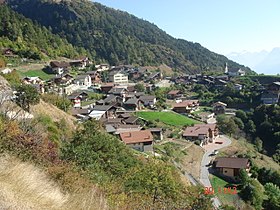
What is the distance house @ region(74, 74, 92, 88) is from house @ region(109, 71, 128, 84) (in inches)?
308

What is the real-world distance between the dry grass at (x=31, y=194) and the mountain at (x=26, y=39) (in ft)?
133

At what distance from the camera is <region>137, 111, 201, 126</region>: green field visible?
36.0 metres

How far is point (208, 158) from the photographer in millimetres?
27969

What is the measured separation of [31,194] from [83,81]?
134 feet

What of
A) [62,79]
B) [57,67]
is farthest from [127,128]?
[57,67]

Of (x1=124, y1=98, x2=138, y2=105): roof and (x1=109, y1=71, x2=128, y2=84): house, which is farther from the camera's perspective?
(x1=109, y1=71, x2=128, y2=84): house

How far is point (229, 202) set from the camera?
20.0 metres

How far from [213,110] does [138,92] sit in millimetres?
10408

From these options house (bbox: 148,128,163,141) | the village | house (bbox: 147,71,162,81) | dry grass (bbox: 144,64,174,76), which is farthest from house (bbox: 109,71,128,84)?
house (bbox: 148,128,163,141)

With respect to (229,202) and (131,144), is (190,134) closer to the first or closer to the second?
(131,144)

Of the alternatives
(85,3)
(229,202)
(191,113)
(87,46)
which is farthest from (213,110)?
(85,3)

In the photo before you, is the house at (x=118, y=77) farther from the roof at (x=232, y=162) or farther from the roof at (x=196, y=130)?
the roof at (x=232, y=162)

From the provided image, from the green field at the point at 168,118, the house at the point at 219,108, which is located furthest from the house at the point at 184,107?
the house at the point at 219,108

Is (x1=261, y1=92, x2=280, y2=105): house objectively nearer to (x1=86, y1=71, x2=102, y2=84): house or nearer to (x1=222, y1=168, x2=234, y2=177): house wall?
(x1=86, y1=71, x2=102, y2=84): house
